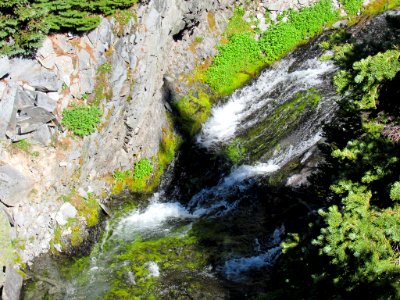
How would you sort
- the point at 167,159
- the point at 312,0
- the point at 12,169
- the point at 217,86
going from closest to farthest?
the point at 12,169 → the point at 167,159 → the point at 217,86 → the point at 312,0

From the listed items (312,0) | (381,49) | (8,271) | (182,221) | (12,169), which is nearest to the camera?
(381,49)

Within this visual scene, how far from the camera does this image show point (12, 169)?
12.2 metres

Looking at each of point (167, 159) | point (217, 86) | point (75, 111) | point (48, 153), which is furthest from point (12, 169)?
point (217, 86)

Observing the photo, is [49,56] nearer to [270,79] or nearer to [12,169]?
[12,169]

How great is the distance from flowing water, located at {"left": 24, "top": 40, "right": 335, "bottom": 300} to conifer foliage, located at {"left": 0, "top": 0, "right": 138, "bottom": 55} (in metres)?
5.90

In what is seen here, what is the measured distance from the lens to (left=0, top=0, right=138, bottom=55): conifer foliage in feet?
38.3

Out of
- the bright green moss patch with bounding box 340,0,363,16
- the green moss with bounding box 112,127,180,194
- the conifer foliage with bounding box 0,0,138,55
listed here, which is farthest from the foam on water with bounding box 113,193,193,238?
the bright green moss patch with bounding box 340,0,363,16

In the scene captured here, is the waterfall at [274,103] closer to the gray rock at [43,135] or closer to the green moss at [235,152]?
the green moss at [235,152]

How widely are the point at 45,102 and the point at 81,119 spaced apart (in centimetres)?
120

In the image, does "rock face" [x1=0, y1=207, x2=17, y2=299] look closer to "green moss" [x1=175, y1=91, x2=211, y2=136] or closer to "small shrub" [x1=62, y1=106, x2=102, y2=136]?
"small shrub" [x1=62, y1=106, x2=102, y2=136]

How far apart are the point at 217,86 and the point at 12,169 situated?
30.6ft

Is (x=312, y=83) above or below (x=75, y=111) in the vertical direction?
above

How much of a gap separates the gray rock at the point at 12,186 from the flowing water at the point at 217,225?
2.05 meters

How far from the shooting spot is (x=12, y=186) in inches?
478
